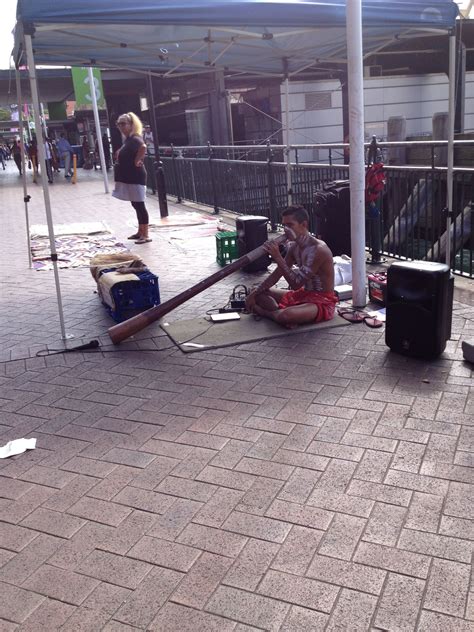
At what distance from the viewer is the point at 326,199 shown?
7.58 meters

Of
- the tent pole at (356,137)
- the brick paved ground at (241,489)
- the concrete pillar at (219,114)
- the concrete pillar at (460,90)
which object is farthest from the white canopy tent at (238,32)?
the concrete pillar at (460,90)

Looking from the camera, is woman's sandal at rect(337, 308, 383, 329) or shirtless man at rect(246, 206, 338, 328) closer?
shirtless man at rect(246, 206, 338, 328)

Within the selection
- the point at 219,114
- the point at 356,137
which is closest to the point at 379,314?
the point at 356,137

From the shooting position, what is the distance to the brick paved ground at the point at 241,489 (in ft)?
8.27

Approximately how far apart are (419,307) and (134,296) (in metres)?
2.82

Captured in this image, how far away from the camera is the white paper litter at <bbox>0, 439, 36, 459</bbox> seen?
382 cm

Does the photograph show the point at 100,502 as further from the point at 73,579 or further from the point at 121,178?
the point at 121,178

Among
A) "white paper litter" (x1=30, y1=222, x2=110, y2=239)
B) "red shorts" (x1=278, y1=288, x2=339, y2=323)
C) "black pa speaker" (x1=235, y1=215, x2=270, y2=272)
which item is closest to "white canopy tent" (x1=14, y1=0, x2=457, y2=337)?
"red shorts" (x1=278, y1=288, x2=339, y2=323)

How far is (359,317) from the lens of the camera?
5801 mm

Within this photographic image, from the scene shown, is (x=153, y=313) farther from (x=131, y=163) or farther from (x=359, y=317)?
(x=131, y=163)

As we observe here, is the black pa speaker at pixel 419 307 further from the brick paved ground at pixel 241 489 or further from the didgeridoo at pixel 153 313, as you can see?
the didgeridoo at pixel 153 313

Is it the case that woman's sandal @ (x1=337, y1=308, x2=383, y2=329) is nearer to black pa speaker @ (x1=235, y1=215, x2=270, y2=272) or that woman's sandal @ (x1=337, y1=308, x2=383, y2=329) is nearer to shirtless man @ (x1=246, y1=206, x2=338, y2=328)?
shirtless man @ (x1=246, y1=206, x2=338, y2=328)

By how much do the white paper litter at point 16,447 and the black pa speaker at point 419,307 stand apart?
2867 mm

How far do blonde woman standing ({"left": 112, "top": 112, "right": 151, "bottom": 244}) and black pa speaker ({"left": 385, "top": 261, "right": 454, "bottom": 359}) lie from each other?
19.6 feet
